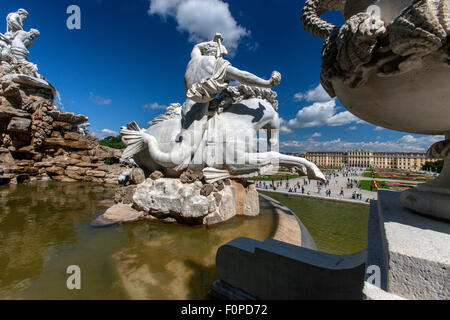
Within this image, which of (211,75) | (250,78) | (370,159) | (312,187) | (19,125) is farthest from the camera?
(370,159)

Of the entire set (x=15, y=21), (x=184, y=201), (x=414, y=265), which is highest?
(x=15, y=21)

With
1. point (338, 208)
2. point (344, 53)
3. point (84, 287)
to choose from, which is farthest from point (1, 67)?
point (338, 208)

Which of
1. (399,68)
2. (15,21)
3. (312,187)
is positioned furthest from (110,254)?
(15,21)

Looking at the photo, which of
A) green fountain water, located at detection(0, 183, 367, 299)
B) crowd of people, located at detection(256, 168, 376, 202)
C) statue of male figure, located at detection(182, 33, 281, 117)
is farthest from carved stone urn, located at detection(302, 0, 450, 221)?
crowd of people, located at detection(256, 168, 376, 202)

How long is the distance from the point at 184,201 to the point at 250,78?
122 inches

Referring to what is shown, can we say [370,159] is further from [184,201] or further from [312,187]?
[184,201]

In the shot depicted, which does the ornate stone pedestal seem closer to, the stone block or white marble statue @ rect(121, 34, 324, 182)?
white marble statue @ rect(121, 34, 324, 182)

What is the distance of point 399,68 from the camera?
1.06m

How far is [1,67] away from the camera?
13602 millimetres

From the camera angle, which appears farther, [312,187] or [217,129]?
[312,187]

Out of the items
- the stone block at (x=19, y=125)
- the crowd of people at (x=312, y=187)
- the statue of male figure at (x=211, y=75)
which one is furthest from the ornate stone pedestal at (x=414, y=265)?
the stone block at (x=19, y=125)

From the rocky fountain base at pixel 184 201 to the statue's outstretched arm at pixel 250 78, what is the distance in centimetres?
236

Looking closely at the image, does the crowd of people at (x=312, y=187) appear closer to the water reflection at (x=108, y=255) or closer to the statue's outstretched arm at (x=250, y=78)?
the statue's outstretched arm at (x=250, y=78)

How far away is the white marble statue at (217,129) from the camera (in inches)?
173
